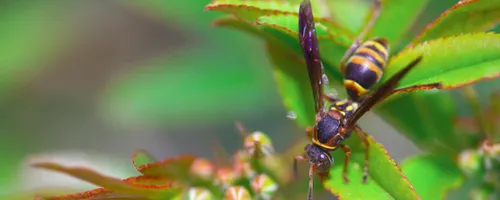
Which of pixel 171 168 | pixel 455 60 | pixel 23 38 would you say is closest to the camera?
pixel 455 60

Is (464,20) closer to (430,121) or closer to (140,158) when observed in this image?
(430,121)

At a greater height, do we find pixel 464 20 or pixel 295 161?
pixel 464 20

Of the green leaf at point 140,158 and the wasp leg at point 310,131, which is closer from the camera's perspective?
the green leaf at point 140,158

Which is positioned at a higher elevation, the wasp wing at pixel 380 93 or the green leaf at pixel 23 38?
the green leaf at pixel 23 38

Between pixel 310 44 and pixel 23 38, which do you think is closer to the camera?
pixel 310 44

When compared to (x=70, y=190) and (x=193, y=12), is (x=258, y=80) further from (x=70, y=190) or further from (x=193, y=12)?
(x=70, y=190)

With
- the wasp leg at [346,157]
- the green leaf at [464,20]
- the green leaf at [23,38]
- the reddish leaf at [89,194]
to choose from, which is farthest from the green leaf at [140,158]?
the green leaf at [23,38]

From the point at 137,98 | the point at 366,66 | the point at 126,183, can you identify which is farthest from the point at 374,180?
the point at 137,98

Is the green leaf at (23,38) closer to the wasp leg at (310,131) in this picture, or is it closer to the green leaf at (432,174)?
the wasp leg at (310,131)
